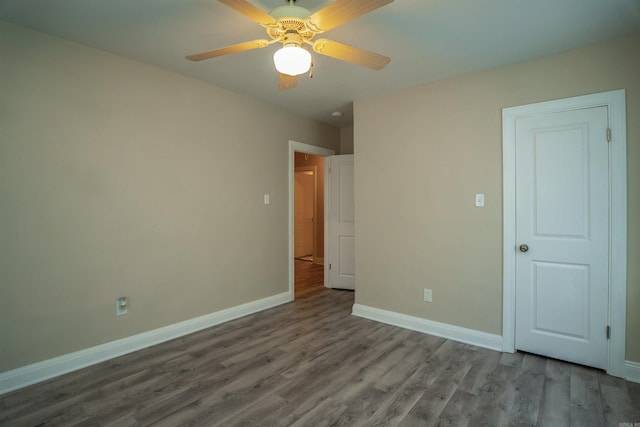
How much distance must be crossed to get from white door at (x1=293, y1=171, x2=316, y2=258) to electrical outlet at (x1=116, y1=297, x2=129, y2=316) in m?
5.09

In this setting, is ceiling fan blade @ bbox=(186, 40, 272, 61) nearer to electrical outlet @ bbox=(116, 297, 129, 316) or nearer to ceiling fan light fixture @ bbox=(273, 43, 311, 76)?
ceiling fan light fixture @ bbox=(273, 43, 311, 76)

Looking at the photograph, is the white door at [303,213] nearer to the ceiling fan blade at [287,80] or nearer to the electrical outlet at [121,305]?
the electrical outlet at [121,305]

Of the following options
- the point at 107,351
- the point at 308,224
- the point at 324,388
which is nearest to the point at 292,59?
the point at 324,388

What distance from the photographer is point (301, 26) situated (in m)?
1.77

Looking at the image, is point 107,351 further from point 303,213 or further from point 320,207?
point 303,213

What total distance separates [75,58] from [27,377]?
2.37 m

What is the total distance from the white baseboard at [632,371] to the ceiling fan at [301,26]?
109 inches

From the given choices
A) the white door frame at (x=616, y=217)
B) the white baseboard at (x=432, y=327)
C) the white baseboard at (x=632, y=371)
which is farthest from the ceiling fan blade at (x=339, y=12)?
the white baseboard at (x=632, y=371)

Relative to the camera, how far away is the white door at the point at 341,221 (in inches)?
187

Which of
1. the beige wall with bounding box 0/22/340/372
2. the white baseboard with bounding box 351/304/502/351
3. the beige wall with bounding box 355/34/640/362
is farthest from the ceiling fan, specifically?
the white baseboard with bounding box 351/304/502/351

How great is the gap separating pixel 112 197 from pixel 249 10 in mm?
1981

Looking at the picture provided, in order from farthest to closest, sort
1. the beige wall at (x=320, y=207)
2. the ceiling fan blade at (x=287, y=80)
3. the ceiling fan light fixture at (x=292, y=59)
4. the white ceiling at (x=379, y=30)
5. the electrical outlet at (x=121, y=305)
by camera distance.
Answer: the beige wall at (x=320, y=207) < the electrical outlet at (x=121, y=305) < the ceiling fan blade at (x=287, y=80) < the white ceiling at (x=379, y=30) < the ceiling fan light fixture at (x=292, y=59)

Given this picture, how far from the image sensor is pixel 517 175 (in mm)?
2773

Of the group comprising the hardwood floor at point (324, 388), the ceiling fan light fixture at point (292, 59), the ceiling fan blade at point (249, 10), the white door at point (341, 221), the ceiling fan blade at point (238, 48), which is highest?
the ceiling fan blade at point (249, 10)
